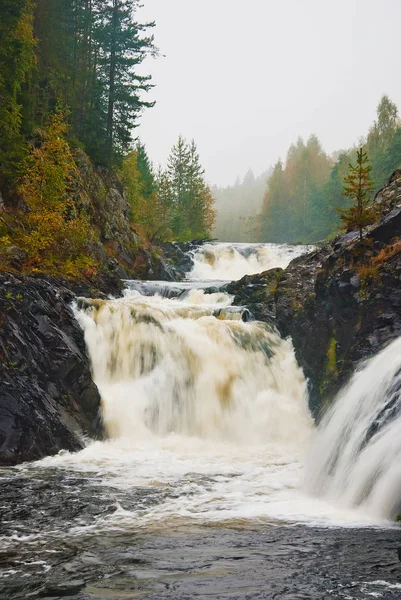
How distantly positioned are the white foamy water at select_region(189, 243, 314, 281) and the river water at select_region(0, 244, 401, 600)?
57.8ft

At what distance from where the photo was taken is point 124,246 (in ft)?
89.6

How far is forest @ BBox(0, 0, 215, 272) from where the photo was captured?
1873cm

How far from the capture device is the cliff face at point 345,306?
12406 millimetres

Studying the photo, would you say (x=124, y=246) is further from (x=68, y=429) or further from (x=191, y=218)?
(x=191, y=218)

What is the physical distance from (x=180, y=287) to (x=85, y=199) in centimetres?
743

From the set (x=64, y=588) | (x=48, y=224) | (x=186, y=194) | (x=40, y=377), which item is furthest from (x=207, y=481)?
(x=186, y=194)

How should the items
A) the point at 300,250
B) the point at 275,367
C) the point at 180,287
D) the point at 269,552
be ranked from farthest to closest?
the point at 300,250 < the point at 180,287 < the point at 275,367 < the point at 269,552

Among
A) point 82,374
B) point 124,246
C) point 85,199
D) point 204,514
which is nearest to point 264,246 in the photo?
point 124,246

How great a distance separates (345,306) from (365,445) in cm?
661

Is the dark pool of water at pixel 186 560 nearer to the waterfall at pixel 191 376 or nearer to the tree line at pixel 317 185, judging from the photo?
the waterfall at pixel 191 376

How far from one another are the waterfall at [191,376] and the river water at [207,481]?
0.04 meters

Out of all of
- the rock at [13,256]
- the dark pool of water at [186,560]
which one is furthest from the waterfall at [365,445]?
the rock at [13,256]

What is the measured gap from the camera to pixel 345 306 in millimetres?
13836

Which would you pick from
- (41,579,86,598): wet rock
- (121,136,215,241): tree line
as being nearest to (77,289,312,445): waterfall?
(41,579,86,598): wet rock
